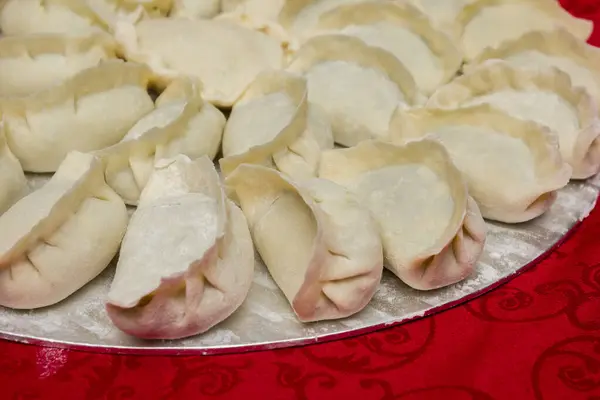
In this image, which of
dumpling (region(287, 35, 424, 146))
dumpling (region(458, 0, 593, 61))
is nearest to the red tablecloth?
dumpling (region(287, 35, 424, 146))

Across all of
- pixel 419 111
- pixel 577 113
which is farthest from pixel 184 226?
pixel 577 113

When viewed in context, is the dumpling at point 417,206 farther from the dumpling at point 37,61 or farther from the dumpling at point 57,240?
the dumpling at point 37,61

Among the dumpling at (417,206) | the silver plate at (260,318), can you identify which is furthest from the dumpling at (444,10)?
the silver plate at (260,318)

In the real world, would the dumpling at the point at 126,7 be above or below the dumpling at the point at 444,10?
above

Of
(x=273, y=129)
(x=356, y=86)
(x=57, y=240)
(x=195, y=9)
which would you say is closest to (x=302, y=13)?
(x=195, y=9)

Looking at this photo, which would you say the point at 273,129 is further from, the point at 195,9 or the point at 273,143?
the point at 195,9

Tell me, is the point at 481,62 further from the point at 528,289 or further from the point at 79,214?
the point at 79,214

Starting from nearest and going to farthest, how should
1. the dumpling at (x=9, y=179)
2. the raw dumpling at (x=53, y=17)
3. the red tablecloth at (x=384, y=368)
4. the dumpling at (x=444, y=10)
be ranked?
the red tablecloth at (x=384, y=368)
the dumpling at (x=9, y=179)
the raw dumpling at (x=53, y=17)
the dumpling at (x=444, y=10)
